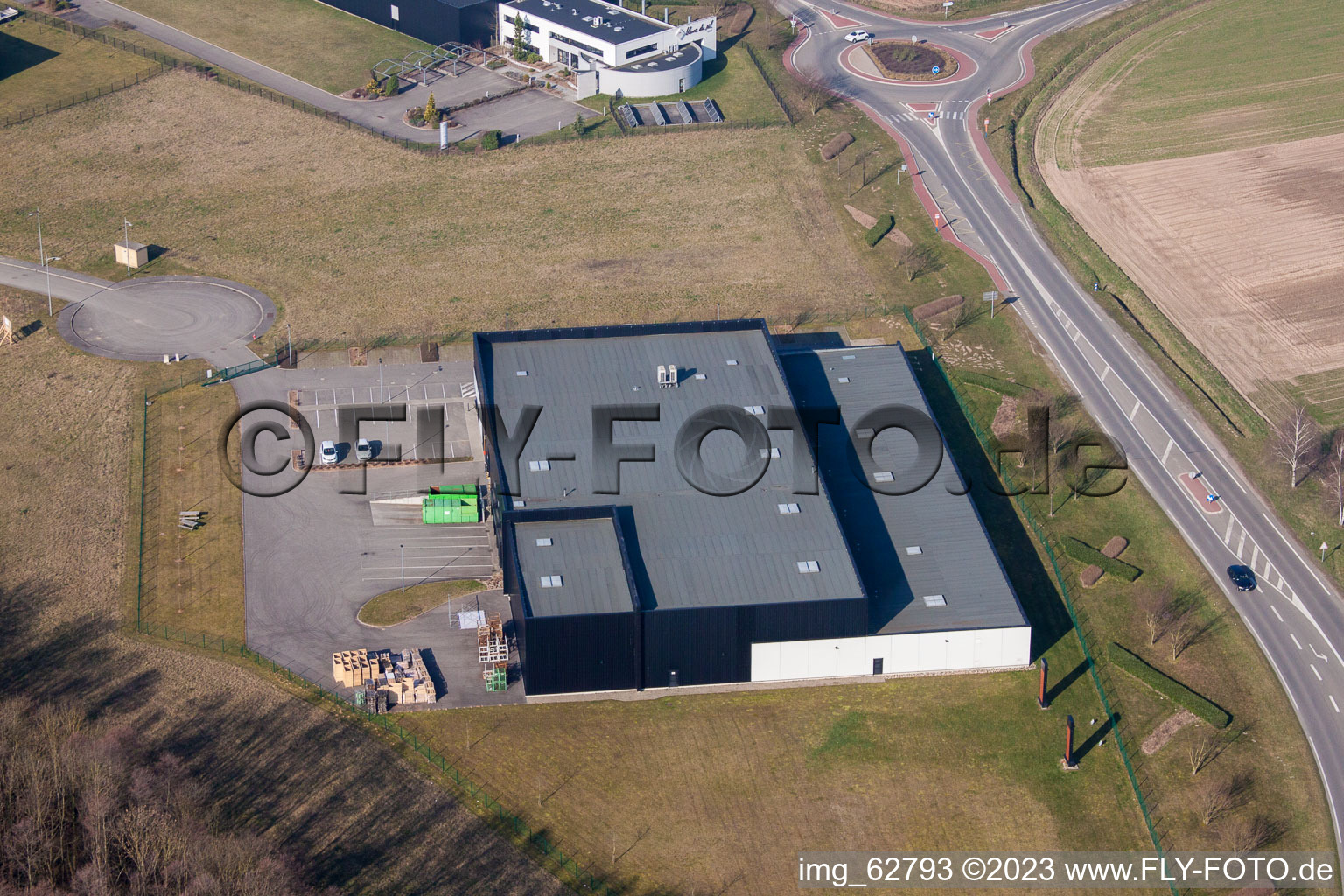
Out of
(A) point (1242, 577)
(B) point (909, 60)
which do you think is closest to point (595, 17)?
(B) point (909, 60)

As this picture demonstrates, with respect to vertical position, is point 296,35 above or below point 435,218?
above

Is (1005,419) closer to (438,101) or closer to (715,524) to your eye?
(715,524)

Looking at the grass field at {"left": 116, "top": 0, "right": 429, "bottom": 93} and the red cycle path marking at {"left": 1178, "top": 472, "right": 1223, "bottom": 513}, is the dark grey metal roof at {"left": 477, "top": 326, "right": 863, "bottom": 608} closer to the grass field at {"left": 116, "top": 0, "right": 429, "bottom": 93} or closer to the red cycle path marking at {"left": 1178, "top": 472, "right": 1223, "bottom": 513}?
the red cycle path marking at {"left": 1178, "top": 472, "right": 1223, "bottom": 513}

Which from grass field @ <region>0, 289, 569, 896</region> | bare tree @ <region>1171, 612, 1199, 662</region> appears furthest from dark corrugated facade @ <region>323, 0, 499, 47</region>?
bare tree @ <region>1171, 612, 1199, 662</region>

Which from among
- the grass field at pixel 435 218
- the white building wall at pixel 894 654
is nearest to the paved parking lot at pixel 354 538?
the grass field at pixel 435 218

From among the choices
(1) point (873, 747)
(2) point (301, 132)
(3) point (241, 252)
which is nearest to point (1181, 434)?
(1) point (873, 747)

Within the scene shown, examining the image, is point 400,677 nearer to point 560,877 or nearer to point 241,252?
A: point 560,877
